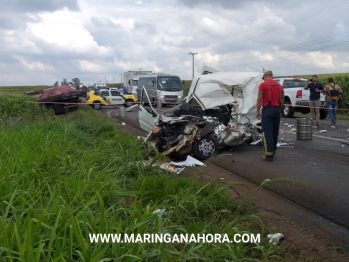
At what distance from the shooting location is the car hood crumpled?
12.2 meters

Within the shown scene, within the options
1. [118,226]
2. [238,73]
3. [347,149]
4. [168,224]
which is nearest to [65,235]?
[118,226]

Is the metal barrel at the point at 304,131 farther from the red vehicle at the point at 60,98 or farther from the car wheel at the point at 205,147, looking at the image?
the red vehicle at the point at 60,98

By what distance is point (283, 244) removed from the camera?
446cm

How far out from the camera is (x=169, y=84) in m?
35.7

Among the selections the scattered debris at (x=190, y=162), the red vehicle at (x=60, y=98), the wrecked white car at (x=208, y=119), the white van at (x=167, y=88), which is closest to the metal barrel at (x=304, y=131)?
the wrecked white car at (x=208, y=119)

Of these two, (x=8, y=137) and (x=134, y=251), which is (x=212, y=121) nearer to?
(x=8, y=137)

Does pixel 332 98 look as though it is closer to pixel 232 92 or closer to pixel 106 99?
pixel 232 92

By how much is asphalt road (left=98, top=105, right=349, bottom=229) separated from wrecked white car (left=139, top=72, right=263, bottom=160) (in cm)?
46

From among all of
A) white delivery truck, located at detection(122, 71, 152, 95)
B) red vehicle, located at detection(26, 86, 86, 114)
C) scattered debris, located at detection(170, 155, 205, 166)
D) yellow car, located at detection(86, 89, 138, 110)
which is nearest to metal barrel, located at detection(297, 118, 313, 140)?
scattered debris, located at detection(170, 155, 205, 166)

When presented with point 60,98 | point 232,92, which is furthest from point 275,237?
point 60,98

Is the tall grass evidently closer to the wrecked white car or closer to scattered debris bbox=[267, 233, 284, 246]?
scattered debris bbox=[267, 233, 284, 246]

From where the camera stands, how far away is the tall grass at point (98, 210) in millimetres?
3357

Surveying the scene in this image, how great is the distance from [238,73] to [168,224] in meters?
9.53

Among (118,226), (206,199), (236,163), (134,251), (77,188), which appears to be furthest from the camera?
(236,163)
